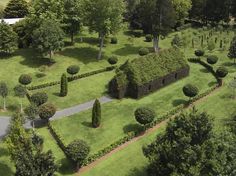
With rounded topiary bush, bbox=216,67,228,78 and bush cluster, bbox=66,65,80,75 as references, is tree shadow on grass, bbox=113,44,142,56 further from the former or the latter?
rounded topiary bush, bbox=216,67,228,78

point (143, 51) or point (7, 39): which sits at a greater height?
point (7, 39)

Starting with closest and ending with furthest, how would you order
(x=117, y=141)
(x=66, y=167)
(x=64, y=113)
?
(x=66, y=167) → (x=117, y=141) → (x=64, y=113)

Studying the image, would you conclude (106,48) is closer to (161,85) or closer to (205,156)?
(161,85)

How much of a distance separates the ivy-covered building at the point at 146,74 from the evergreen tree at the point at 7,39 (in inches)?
899

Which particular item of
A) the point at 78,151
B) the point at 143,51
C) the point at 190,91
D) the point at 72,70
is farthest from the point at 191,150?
the point at 143,51

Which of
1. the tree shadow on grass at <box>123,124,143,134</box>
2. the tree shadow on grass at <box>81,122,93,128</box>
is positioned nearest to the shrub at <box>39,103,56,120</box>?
the tree shadow on grass at <box>81,122,93,128</box>

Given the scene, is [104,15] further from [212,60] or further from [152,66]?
[212,60]

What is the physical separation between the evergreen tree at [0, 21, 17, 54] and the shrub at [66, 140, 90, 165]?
35.2m

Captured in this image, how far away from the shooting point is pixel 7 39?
76.4m

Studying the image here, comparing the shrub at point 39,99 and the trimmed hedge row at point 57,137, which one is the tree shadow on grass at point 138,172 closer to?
the trimmed hedge row at point 57,137

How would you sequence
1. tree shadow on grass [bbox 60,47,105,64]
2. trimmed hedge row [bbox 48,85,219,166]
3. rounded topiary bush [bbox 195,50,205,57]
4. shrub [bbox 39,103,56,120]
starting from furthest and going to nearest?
rounded topiary bush [bbox 195,50,205,57]
tree shadow on grass [bbox 60,47,105,64]
shrub [bbox 39,103,56,120]
trimmed hedge row [bbox 48,85,219,166]

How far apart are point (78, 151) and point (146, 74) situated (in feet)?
72.3

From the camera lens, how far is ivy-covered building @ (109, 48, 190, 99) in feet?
209

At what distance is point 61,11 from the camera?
80312mm
